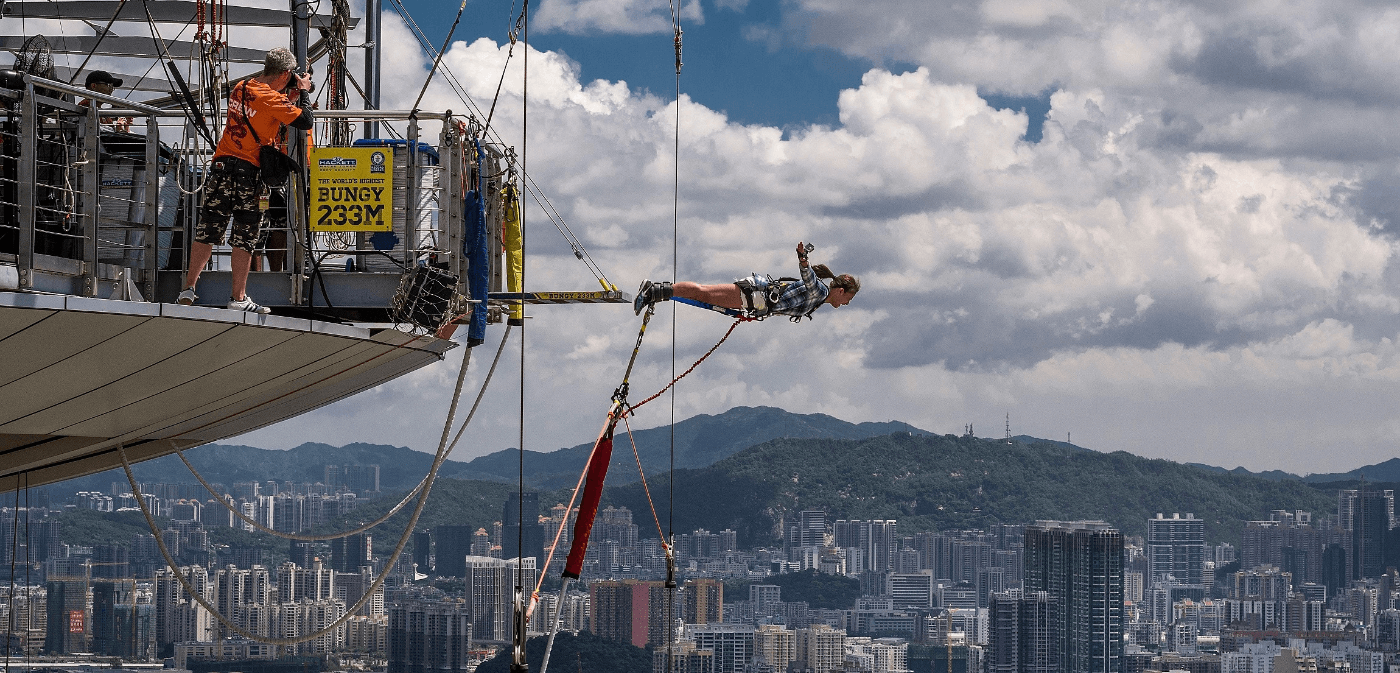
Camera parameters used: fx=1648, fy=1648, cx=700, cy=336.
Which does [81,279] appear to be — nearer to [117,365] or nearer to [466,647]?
[117,365]

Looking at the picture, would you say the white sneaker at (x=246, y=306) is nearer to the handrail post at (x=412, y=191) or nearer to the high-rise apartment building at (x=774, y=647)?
the handrail post at (x=412, y=191)

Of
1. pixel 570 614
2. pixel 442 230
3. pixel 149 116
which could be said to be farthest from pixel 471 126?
pixel 570 614

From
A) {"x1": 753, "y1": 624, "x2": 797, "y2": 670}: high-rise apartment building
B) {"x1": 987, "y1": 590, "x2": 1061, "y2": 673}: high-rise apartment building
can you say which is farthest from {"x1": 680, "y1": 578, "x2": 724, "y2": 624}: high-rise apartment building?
{"x1": 987, "y1": 590, "x2": 1061, "y2": 673}: high-rise apartment building

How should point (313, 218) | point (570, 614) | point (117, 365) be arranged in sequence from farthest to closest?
point (570, 614)
point (313, 218)
point (117, 365)

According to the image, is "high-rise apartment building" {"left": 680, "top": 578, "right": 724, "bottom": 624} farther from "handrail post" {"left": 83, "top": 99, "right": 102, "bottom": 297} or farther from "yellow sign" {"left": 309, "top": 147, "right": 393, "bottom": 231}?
"handrail post" {"left": 83, "top": 99, "right": 102, "bottom": 297}

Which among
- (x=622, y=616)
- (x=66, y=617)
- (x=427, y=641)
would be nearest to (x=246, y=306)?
(x=427, y=641)

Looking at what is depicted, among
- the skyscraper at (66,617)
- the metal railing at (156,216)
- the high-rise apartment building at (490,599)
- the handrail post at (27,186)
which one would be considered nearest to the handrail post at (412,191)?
the metal railing at (156,216)
